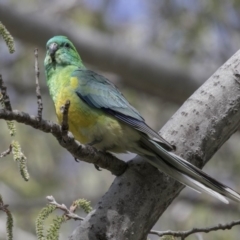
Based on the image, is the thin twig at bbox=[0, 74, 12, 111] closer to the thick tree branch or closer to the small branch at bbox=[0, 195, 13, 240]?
the small branch at bbox=[0, 195, 13, 240]

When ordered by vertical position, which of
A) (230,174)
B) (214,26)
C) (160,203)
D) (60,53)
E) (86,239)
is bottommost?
(86,239)

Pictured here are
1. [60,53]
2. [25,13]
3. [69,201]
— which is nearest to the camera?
[60,53]

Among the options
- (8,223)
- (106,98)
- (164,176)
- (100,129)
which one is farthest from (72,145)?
(106,98)

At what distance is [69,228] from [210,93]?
13.4 ft

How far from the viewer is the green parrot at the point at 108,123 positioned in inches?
111

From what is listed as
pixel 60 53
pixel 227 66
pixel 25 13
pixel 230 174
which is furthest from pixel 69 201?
pixel 227 66

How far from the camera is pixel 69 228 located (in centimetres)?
673

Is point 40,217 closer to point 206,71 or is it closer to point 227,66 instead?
point 227,66

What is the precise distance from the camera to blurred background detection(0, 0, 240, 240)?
585 centimetres

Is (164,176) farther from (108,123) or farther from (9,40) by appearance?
(9,40)

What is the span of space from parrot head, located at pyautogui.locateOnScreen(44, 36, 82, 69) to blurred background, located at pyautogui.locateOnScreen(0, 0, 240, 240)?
154cm

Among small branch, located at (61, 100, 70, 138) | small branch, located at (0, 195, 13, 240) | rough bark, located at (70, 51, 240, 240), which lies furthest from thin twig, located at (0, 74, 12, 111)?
rough bark, located at (70, 51, 240, 240)

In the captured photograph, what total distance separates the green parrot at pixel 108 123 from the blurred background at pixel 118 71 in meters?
1.85

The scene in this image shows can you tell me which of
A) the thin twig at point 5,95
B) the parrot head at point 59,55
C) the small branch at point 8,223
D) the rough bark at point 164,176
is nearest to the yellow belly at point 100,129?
the rough bark at point 164,176
